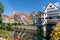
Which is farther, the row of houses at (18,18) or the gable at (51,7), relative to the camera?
the row of houses at (18,18)

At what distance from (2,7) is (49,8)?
1.41 metres

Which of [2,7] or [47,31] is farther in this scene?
[2,7]

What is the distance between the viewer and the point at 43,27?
251 inches

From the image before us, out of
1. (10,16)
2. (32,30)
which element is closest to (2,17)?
(10,16)

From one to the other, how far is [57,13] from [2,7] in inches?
65.9

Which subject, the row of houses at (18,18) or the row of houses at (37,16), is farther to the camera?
the row of houses at (18,18)

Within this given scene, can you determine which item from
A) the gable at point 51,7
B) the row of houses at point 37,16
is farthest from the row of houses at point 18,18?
the gable at point 51,7

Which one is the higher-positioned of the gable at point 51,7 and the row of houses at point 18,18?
the gable at point 51,7

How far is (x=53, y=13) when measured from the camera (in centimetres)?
622

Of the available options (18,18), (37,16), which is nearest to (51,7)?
(37,16)

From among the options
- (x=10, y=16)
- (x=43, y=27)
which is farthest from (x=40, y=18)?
(x=10, y=16)

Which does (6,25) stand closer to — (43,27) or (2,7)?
(2,7)

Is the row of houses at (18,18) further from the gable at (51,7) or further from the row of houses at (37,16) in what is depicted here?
the gable at (51,7)

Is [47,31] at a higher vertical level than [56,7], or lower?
lower
